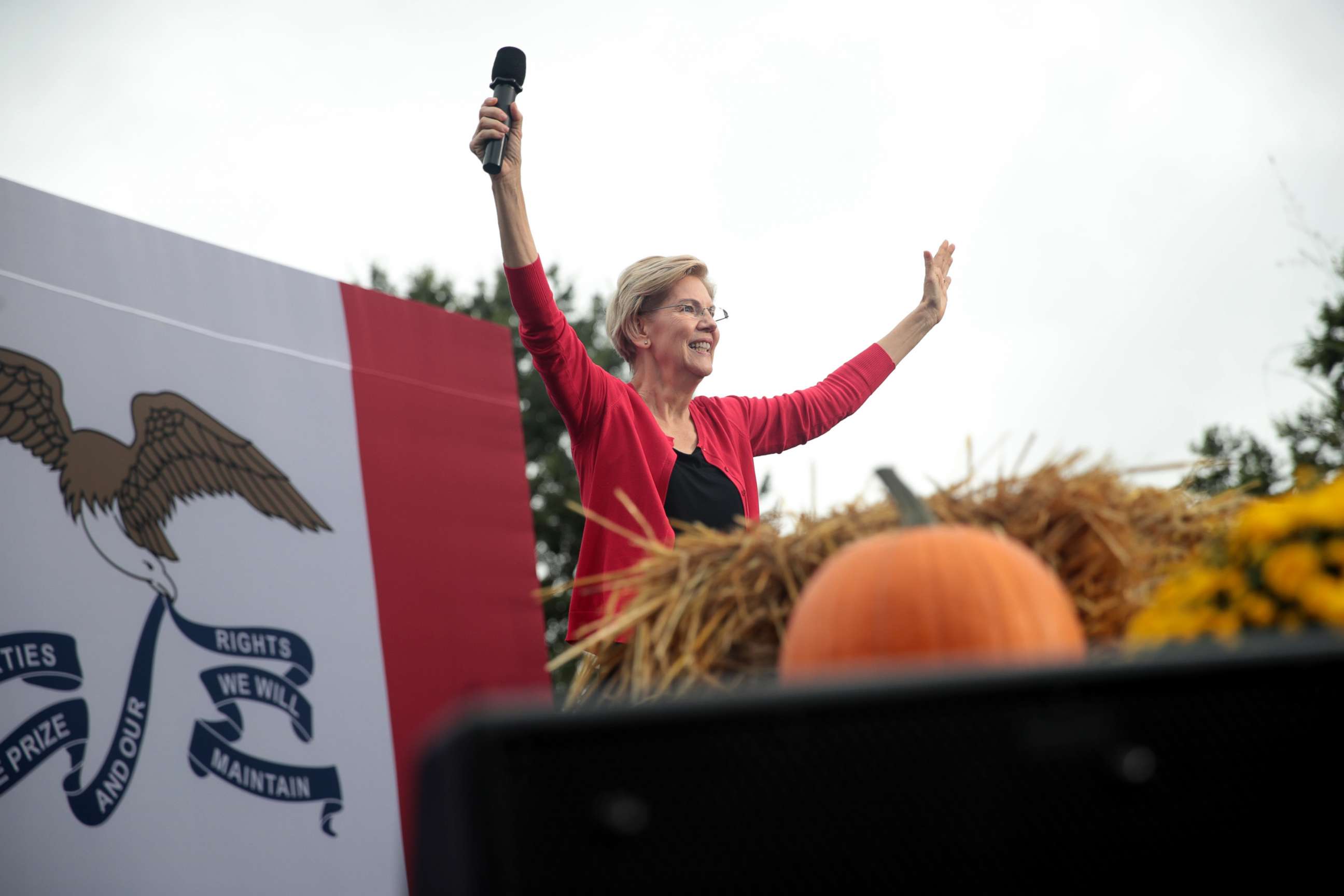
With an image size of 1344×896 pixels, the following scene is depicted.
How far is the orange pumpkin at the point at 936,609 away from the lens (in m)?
1.10

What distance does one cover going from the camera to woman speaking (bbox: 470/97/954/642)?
8.39 feet

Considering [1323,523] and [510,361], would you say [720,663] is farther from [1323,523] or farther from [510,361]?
[510,361]

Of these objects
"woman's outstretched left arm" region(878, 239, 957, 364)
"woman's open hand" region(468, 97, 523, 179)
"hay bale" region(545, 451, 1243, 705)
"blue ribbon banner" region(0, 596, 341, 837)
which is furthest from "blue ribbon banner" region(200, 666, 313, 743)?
"woman's outstretched left arm" region(878, 239, 957, 364)

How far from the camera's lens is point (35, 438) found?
278cm

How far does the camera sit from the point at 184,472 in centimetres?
311

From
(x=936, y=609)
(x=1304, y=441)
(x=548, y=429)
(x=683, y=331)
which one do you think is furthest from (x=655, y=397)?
(x=548, y=429)

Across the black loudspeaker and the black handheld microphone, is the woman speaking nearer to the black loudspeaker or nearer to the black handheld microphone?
the black handheld microphone

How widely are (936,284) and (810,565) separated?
208 cm

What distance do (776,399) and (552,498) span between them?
46.3 ft

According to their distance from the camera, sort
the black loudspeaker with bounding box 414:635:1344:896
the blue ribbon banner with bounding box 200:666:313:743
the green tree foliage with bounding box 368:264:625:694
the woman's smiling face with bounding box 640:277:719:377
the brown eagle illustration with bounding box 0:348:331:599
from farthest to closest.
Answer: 1. the green tree foliage with bounding box 368:264:625:694
2. the woman's smiling face with bounding box 640:277:719:377
3. the blue ribbon banner with bounding box 200:666:313:743
4. the brown eagle illustration with bounding box 0:348:331:599
5. the black loudspeaker with bounding box 414:635:1344:896

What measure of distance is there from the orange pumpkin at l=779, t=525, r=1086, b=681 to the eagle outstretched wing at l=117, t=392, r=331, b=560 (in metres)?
2.37

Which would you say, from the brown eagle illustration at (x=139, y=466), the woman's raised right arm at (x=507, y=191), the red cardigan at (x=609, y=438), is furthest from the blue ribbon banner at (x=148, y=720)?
the woman's raised right arm at (x=507, y=191)

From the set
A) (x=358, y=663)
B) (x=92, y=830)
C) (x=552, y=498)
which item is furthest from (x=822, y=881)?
(x=552, y=498)

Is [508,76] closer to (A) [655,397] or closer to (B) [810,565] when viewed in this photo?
(A) [655,397]
